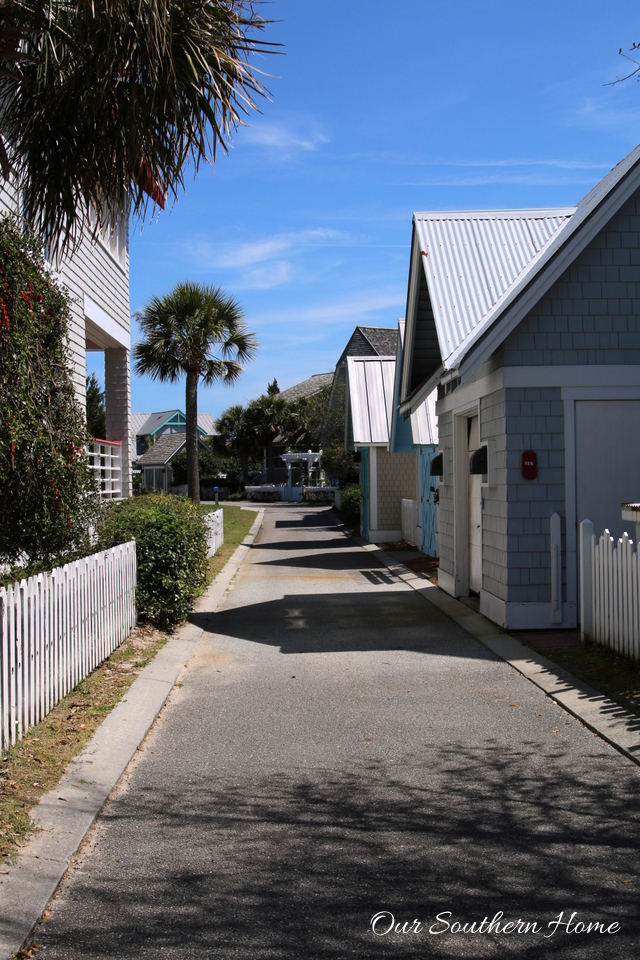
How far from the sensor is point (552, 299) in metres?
9.88

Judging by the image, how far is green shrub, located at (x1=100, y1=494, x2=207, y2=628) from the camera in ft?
33.0

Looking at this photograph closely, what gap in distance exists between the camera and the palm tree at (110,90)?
5.49m

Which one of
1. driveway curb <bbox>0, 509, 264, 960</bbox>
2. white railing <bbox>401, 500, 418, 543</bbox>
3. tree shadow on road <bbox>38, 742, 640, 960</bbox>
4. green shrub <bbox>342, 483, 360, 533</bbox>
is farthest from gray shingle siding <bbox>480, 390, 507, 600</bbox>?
green shrub <bbox>342, 483, 360, 533</bbox>

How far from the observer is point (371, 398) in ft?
85.3

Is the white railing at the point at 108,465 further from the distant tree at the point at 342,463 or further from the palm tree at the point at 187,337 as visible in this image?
the distant tree at the point at 342,463

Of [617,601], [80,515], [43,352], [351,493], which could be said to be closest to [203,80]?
[43,352]

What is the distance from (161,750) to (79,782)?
94 centimetres

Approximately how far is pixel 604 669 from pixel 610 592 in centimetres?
83

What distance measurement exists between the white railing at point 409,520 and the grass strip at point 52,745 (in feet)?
47.2

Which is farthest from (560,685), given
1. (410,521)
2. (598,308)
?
(410,521)

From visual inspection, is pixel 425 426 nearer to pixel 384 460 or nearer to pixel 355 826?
Answer: pixel 384 460

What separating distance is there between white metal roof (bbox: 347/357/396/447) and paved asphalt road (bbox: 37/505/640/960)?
16572 millimetres

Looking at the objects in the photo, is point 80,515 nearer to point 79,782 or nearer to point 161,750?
point 161,750

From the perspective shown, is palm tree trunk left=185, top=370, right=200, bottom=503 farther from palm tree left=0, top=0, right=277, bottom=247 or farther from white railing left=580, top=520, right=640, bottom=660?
palm tree left=0, top=0, right=277, bottom=247
